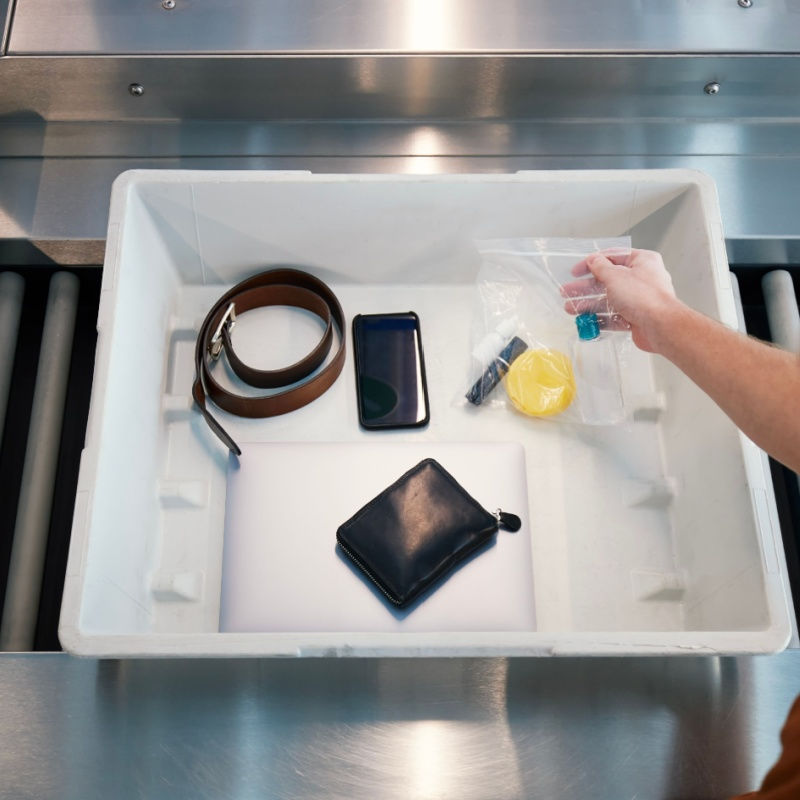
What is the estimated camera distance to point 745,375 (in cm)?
65

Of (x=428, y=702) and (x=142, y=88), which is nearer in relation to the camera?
(x=428, y=702)

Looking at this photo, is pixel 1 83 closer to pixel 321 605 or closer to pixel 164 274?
pixel 164 274

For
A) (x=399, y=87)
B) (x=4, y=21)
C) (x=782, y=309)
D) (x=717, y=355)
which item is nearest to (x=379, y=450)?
(x=717, y=355)

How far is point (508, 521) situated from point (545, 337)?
0.83 feet

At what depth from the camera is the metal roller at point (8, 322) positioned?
1.11 meters

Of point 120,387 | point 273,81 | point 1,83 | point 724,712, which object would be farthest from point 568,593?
point 1,83

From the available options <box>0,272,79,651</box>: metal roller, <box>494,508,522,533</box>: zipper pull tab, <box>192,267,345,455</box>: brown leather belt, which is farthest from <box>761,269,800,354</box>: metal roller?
<box>0,272,79,651</box>: metal roller

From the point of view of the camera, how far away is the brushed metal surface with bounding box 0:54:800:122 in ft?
3.41

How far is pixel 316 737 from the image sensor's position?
803 millimetres

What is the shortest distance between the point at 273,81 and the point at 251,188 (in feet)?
0.81

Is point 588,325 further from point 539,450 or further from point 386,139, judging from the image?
point 386,139

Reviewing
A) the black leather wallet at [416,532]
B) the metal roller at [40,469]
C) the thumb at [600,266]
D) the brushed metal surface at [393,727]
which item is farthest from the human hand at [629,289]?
the metal roller at [40,469]

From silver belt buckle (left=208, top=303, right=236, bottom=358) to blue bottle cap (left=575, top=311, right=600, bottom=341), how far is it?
412mm

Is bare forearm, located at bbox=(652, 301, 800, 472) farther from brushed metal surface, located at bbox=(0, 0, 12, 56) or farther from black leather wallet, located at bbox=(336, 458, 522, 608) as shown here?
brushed metal surface, located at bbox=(0, 0, 12, 56)
